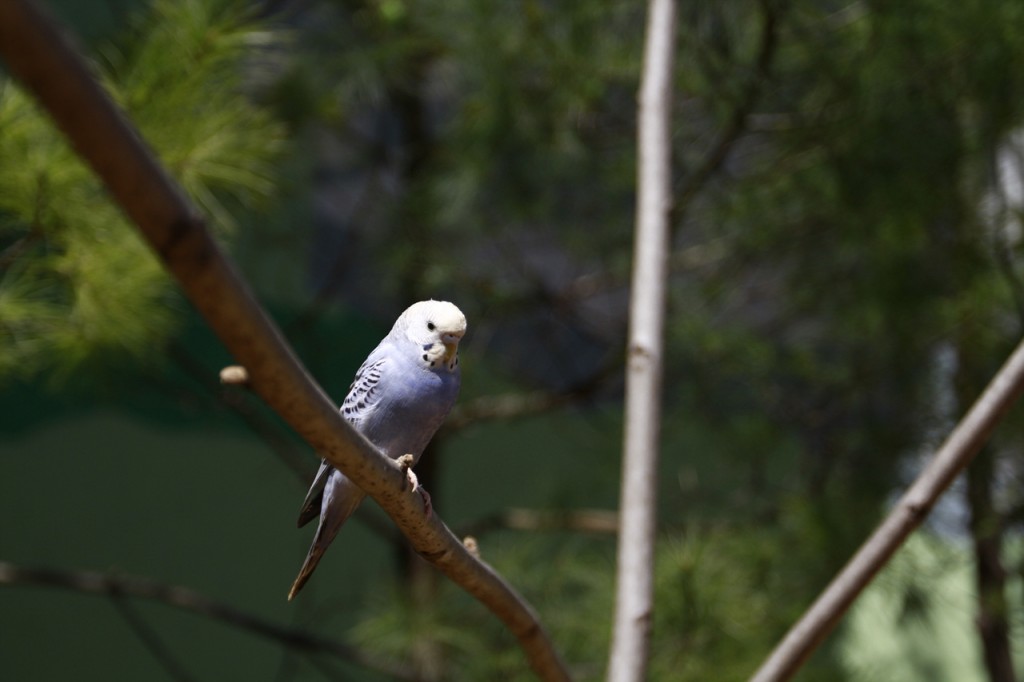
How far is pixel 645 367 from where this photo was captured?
0.63 m

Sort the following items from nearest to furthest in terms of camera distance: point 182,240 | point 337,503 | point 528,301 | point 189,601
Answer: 1. point 182,240
2. point 337,503
3. point 189,601
4. point 528,301

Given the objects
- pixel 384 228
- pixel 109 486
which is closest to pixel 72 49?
pixel 384 228

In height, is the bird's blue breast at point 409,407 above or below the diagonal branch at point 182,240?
below

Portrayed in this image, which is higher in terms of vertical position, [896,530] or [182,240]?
[182,240]

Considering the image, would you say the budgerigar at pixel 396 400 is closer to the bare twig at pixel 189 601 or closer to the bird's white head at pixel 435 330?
the bird's white head at pixel 435 330

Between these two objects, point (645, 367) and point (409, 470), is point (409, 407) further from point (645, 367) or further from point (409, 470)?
point (645, 367)

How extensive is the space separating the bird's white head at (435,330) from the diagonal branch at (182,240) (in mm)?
32

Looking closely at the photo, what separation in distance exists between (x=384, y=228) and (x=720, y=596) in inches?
23.3

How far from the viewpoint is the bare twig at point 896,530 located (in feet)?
1.81

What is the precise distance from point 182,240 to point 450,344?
86 millimetres

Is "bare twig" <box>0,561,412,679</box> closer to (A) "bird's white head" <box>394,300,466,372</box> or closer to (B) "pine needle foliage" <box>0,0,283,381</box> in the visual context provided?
(B) "pine needle foliage" <box>0,0,283,381</box>

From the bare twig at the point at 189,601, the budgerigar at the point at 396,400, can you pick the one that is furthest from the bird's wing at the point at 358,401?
the bare twig at the point at 189,601

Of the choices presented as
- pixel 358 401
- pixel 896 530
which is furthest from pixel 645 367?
pixel 358 401

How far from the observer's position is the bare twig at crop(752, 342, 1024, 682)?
0.55m
